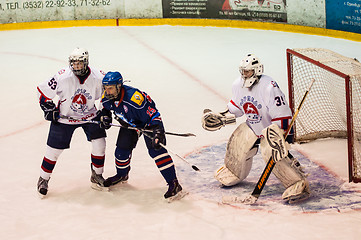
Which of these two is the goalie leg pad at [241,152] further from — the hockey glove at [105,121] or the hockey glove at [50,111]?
the hockey glove at [50,111]

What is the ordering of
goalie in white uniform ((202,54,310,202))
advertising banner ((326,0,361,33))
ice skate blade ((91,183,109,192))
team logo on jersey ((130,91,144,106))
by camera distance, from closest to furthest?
goalie in white uniform ((202,54,310,202)) < team logo on jersey ((130,91,144,106)) < ice skate blade ((91,183,109,192)) < advertising banner ((326,0,361,33))

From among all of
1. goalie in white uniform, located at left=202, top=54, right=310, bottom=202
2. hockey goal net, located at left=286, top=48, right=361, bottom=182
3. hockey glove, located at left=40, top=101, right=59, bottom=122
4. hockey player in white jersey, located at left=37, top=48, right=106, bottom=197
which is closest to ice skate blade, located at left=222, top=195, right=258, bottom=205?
goalie in white uniform, located at left=202, top=54, right=310, bottom=202

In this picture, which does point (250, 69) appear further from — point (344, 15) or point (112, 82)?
point (344, 15)

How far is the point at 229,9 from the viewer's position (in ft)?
32.7

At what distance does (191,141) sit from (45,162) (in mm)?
1501

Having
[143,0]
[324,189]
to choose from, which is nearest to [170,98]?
[324,189]

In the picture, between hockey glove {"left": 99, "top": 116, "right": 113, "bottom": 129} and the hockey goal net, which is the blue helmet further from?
the hockey goal net

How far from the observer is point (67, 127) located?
4.80 metres

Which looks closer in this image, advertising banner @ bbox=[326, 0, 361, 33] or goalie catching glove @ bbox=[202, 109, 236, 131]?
goalie catching glove @ bbox=[202, 109, 236, 131]

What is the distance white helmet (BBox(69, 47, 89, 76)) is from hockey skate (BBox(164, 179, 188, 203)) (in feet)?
3.31

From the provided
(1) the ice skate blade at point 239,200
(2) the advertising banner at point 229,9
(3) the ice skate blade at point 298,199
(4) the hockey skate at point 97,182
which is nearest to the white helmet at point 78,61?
(4) the hockey skate at point 97,182

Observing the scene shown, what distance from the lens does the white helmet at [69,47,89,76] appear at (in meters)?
4.59

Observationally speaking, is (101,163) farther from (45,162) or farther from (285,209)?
(285,209)

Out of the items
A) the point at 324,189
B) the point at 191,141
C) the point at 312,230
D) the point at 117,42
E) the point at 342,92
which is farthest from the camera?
the point at 117,42
